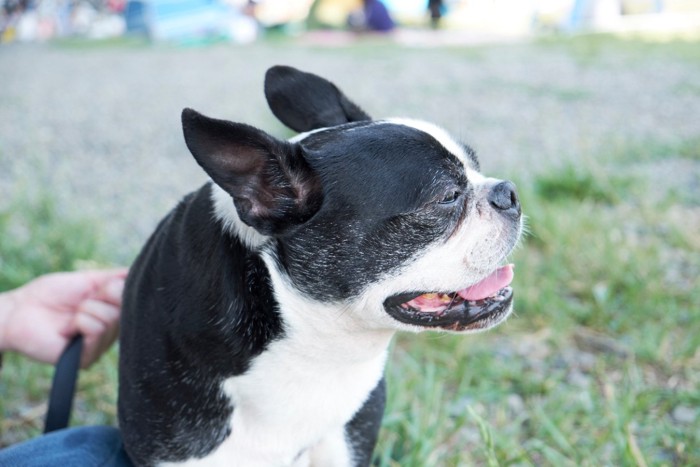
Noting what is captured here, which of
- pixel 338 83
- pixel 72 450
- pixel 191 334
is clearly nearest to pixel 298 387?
pixel 191 334

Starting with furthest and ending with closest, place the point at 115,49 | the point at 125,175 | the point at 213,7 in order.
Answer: the point at 213,7
the point at 115,49
the point at 125,175

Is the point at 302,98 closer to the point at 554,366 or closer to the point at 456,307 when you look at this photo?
the point at 456,307

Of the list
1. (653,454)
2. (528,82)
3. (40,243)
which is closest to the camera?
(653,454)

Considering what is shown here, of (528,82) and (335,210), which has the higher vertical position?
(335,210)

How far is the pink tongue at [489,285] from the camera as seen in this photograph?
184cm

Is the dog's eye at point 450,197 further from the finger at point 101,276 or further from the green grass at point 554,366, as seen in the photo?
the finger at point 101,276

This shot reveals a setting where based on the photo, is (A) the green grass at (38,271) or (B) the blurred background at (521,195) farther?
(A) the green grass at (38,271)

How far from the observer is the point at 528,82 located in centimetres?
862

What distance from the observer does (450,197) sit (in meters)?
1.80

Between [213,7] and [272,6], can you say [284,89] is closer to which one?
[213,7]

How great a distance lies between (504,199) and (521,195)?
227 cm

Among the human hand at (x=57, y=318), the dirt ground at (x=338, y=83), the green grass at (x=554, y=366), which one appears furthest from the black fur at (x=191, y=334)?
the dirt ground at (x=338, y=83)

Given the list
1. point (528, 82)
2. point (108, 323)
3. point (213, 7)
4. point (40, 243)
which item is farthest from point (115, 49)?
point (108, 323)

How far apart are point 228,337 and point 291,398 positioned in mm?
222
